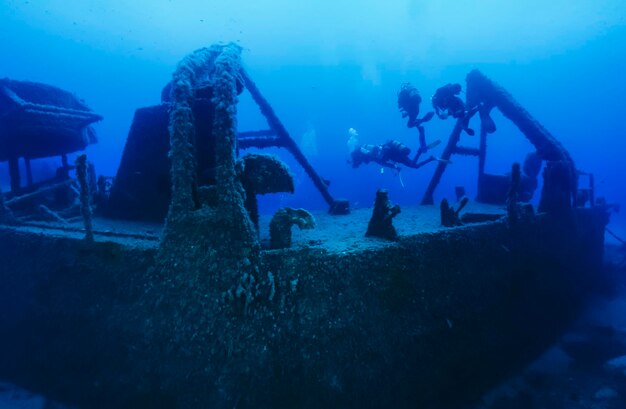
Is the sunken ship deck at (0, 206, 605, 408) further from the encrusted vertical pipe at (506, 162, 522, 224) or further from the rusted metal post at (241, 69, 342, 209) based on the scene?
the rusted metal post at (241, 69, 342, 209)

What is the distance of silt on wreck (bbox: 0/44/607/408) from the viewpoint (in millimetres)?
2852

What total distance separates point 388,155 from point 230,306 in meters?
7.48

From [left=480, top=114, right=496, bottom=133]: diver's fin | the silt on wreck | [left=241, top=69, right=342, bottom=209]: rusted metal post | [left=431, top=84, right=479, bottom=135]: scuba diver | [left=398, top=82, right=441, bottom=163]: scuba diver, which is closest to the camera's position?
the silt on wreck

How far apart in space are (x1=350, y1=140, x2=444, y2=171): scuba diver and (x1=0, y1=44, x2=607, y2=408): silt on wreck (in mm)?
4638

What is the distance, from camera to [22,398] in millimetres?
4086

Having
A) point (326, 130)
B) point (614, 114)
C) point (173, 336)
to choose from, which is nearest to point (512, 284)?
point (173, 336)

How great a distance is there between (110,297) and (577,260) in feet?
25.1

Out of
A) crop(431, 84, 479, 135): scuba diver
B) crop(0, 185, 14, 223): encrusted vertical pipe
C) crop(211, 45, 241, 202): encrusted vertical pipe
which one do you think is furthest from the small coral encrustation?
crop(431, 84, 479, 135): scuba diver

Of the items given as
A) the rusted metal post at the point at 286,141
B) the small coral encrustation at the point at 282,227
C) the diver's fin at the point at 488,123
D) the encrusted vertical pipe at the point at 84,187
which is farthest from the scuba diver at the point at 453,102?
the encrusted vertical pipe at the point at 84,187

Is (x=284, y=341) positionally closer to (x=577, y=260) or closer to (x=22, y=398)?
(x=22, y=398)

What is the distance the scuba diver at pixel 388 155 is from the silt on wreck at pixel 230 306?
4.64 metres

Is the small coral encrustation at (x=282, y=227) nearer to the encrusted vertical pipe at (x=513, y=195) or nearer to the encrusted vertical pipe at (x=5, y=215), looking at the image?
the encrusted vertical pipe at (x=513, y=195)

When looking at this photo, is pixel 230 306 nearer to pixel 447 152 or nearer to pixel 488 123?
pixel 447 152

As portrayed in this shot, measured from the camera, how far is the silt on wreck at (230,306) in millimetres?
2852
